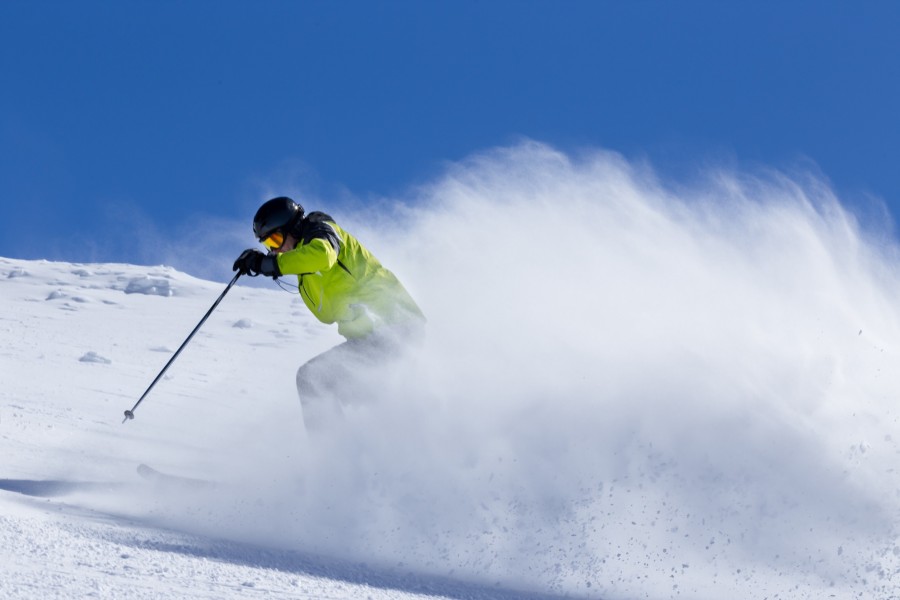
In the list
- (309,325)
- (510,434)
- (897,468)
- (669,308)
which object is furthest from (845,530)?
(309,325)

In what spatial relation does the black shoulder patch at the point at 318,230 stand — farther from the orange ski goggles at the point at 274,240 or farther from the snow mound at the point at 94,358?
the snow mound at the point at 94,358

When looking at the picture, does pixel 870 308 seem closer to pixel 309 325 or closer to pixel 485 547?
pixel 485 547

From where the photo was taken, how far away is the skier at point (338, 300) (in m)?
6.11

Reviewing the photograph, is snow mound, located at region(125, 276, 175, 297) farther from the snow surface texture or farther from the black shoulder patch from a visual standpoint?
the black shoulder patch

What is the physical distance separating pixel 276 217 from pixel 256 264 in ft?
1.08

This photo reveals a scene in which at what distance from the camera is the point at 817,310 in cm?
836

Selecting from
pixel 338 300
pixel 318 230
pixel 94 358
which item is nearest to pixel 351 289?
pixel 338 300

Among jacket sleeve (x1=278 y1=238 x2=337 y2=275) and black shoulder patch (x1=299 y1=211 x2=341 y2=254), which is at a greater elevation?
black shoulder patch (x1=299 y1=211 x2=341 y2=254)

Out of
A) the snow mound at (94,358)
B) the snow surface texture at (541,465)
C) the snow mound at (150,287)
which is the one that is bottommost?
the snow surface texture at (541,465)

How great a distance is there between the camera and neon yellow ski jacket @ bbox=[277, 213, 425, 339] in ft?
20.3

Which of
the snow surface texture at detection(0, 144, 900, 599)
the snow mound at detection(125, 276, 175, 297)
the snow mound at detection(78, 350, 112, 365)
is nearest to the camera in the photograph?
the snow surface texture at detection(0, 144, 900, 599)

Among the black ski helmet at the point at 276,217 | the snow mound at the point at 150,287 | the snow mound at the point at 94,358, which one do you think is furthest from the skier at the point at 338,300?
the snow mound at the point at 150,287

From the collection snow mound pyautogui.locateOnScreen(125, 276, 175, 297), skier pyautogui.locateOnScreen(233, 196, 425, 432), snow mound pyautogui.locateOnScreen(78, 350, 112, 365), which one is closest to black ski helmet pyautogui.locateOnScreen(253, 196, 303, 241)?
skier pyautogui.locateOnScreen(233, 196, 425, 432)

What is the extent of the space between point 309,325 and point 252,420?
14485 mm
